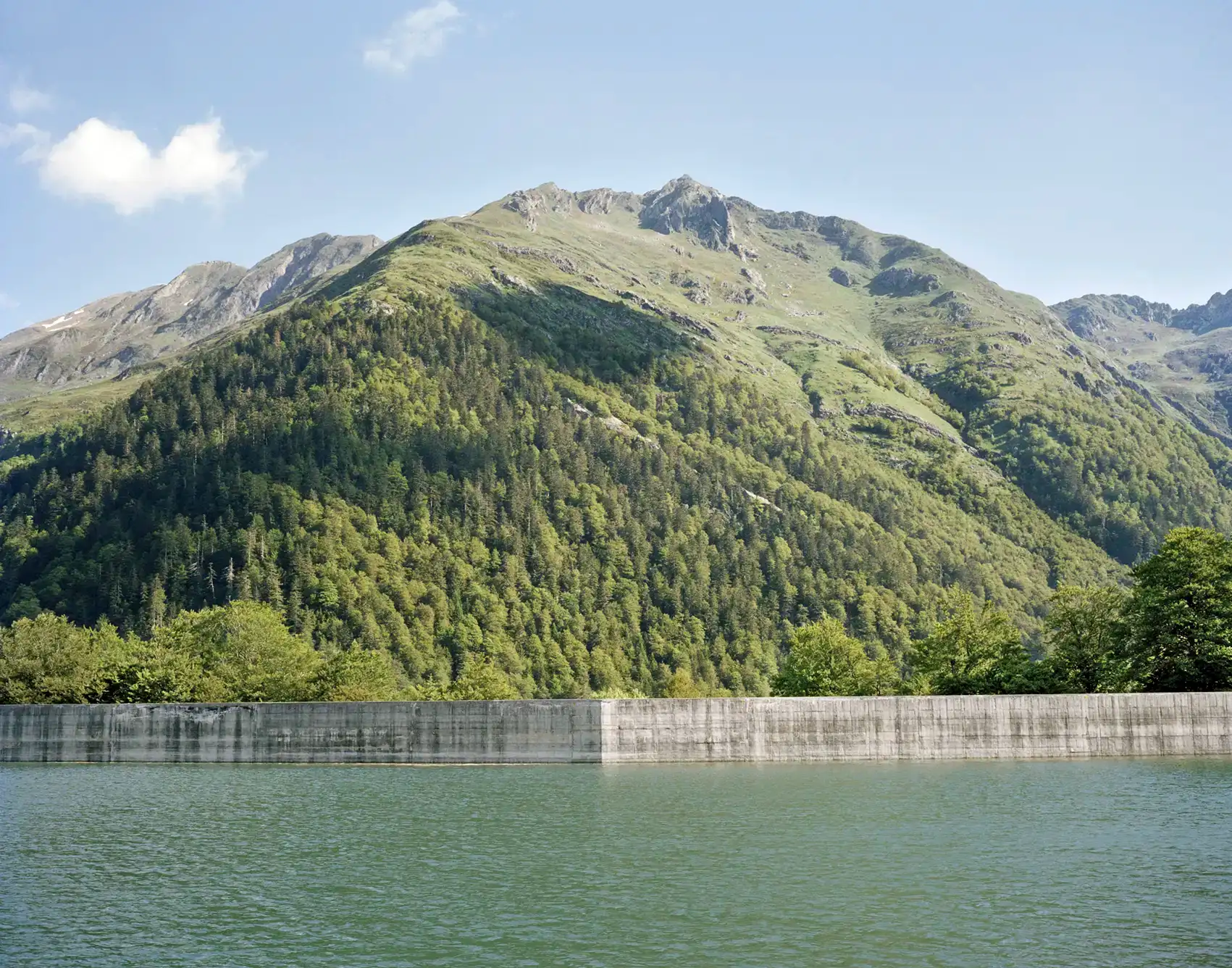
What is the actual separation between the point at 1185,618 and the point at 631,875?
56.0 metres

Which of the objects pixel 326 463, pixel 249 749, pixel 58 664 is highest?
pixel 326 463

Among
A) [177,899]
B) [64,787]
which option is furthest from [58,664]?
[177,899]

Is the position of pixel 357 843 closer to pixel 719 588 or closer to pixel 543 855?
pixel 543 855

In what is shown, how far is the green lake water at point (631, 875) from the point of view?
2659 centimetres

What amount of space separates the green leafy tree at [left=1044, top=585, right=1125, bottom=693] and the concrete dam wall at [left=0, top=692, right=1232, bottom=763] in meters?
5.61

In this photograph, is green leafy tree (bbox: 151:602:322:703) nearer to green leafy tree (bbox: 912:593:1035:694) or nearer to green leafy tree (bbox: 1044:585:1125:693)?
green leafy tree (bbox: 912:593:1035:694)

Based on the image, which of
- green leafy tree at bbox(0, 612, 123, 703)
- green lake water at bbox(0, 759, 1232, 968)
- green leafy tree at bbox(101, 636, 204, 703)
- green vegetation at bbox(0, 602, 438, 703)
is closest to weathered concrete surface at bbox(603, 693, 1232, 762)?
green lake water at bbox(0, 759, 1232, 968)

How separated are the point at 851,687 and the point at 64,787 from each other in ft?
199

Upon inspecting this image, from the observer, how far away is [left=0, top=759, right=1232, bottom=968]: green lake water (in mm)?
26594

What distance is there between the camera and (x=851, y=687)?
Result: 313 ft

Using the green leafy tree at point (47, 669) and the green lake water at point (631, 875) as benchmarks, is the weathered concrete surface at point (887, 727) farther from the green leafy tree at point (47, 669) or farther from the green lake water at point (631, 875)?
the green leafy tree at point (47, 669)

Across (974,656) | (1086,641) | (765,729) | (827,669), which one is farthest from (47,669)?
(1086,641)

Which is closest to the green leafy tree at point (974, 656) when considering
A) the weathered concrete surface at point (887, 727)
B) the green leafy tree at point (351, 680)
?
the weathered concrete surface at point (887, 727)

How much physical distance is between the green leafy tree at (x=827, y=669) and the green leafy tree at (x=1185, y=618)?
939 inches
